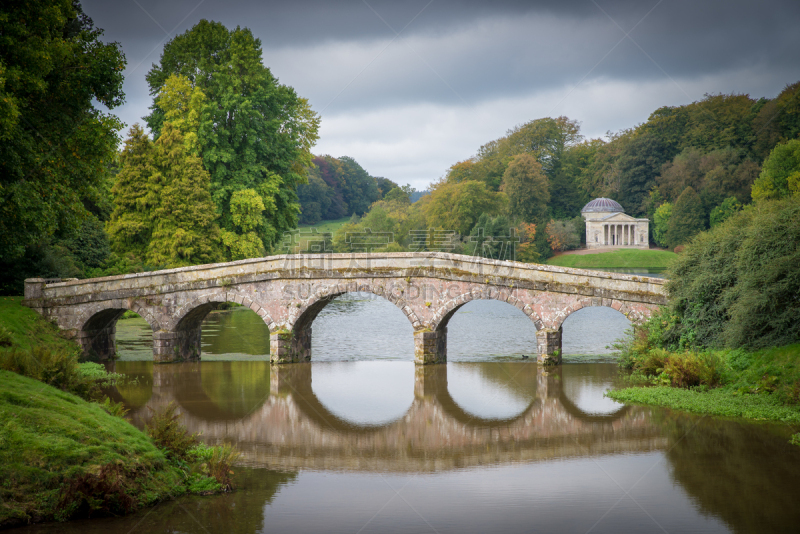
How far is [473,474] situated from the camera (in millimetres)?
11461

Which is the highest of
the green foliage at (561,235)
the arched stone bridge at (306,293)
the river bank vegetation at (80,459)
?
the green foliage at (561,235)

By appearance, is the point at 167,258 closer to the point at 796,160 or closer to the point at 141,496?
the point at 141,496

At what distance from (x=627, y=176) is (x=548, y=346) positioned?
4968 centimetres

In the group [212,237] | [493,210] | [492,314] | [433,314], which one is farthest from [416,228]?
[433,314]

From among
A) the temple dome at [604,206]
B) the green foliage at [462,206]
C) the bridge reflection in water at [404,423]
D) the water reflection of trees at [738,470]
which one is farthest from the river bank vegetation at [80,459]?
the temple dome at [604,206]

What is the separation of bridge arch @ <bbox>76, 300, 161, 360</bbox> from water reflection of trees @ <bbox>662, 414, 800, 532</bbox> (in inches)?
670

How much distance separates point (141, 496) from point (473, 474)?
5267mm

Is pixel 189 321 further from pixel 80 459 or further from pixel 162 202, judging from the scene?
pixel 80 459

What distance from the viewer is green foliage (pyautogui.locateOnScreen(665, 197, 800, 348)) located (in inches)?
610

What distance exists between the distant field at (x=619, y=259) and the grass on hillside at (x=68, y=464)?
52.2m

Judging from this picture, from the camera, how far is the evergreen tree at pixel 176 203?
34344 mm

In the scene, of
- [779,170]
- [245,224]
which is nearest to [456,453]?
[245,224]

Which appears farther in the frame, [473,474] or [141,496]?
[473,474]

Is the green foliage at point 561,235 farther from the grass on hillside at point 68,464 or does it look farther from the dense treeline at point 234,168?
the grass on hillside at point 68,464
